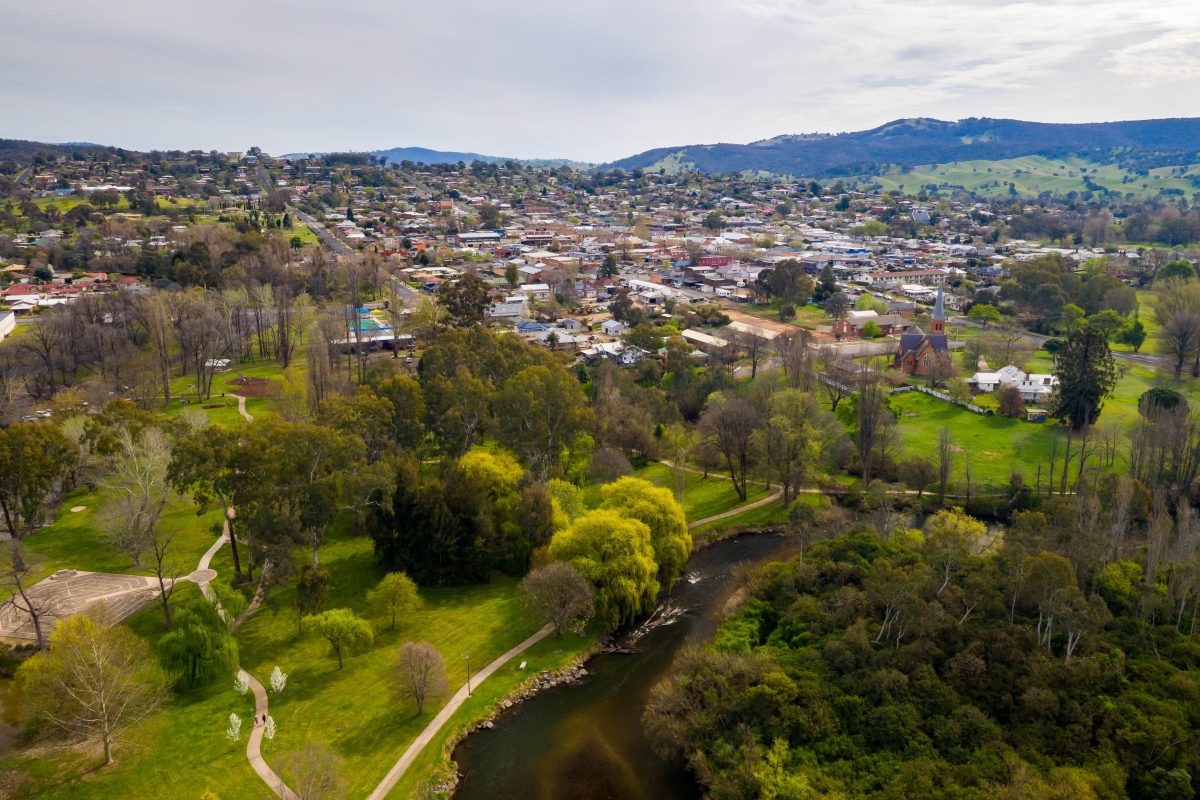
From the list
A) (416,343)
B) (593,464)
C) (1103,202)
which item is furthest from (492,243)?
(1103,202)

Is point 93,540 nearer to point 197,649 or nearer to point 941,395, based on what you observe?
point 197,649

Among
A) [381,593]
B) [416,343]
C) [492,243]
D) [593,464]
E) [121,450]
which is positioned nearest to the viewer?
[381,593]

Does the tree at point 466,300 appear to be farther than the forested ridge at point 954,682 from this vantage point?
Yes

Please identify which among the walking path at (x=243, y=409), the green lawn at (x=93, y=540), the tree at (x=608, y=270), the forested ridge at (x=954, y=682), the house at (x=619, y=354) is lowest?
the green lawn at (x=93, y=540)

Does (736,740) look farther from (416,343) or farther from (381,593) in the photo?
(416,343)

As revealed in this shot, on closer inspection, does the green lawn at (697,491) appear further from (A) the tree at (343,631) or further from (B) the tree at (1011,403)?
(B) the tree at (1011,403)

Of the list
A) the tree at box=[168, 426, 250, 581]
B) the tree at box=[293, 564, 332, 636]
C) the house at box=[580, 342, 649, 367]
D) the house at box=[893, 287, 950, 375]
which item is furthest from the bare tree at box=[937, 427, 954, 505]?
the tree at box=[168, 426, 250, 581]

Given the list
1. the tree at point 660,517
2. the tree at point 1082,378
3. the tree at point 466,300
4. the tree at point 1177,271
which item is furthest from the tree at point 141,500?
the tree at point 1177,271
